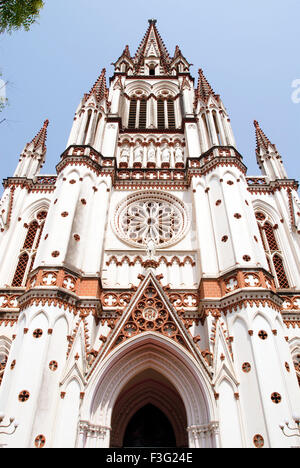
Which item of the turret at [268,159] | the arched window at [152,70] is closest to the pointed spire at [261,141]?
the turret at [268,159]

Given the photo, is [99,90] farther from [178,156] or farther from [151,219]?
[151,219]

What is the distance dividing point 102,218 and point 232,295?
662 centimetres

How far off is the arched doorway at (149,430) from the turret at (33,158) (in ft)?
41.8

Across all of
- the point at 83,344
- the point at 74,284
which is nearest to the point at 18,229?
the point at 74,284

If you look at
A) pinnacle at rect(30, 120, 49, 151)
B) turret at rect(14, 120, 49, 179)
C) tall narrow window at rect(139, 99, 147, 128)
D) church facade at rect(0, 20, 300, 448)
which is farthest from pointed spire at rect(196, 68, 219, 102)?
turret at rect(14, 120, 49, 179)

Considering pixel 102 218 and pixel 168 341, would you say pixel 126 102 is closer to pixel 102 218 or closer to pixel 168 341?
pixel 102 218

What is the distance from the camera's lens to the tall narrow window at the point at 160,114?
76.5 feet

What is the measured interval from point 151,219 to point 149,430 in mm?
8823

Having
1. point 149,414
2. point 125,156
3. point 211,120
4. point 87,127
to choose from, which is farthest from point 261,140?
point 149,414

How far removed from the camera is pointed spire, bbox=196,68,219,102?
20.9m

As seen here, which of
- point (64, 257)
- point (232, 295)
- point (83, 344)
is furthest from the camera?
point (64, 257)

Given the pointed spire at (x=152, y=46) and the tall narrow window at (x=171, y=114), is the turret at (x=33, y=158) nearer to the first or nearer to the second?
the tall narrow window at (x=171, y=114)

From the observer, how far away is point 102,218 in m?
15.3

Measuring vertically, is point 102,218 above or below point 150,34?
below
